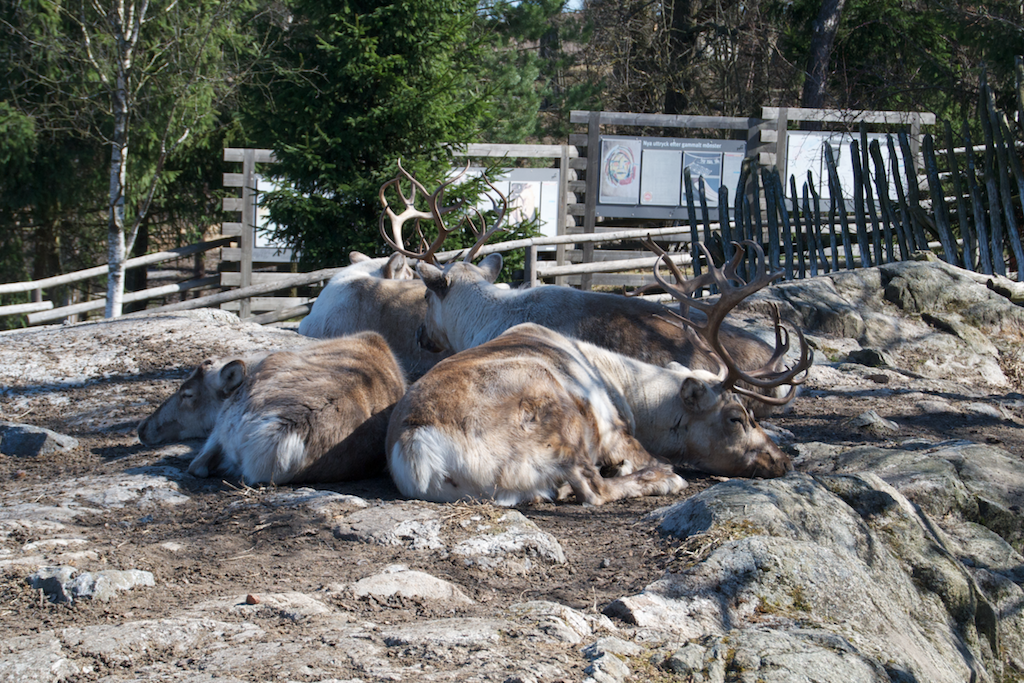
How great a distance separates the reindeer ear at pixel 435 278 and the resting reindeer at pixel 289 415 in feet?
5.16

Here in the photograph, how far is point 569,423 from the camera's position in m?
4.43

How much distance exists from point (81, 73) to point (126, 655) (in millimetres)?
12771

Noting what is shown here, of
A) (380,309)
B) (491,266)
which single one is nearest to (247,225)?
(380,309)

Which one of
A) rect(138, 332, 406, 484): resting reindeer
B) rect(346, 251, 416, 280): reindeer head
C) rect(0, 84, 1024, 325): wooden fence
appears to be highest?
rect(0, 84, 1024, 325): wooden fence

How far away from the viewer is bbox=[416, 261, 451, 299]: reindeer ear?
6859mm

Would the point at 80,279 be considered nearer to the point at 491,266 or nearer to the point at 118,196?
the point at 118,196

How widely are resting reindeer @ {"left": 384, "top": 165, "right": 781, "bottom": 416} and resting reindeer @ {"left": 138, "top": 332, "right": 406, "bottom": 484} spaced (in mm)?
1464

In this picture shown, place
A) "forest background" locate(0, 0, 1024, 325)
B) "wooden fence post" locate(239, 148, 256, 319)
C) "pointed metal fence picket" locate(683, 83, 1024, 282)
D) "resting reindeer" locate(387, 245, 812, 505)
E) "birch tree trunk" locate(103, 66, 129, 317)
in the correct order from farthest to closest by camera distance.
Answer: "wooden fence post" locate(239, 148, 256, 319), "forest background" locate(0, 0, 1024, 325), "birch tree trunk" locate(103, 66, 129, 317), "pointed metal fence picket" locate(683, 83, 1024, 282), "resting reindeer" locate(387, 245, 812, 505)

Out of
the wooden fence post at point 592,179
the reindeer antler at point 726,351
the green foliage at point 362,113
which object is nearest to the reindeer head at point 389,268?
the green foliage at point 362,113

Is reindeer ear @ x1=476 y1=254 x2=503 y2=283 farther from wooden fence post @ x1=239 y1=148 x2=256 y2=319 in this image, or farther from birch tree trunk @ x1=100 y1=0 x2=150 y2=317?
wooden fence post @ x1=239 y1=148 x2=256 y2=319

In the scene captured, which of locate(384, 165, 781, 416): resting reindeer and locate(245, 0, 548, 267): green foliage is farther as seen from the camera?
locate(245, 0, 548, 267): green foliage

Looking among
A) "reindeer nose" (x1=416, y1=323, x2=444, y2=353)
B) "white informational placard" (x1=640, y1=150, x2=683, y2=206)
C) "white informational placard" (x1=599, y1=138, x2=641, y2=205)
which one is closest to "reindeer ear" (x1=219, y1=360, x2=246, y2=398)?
"reindeer nose" (x1=416, y1=323, x2=444, y2=353)

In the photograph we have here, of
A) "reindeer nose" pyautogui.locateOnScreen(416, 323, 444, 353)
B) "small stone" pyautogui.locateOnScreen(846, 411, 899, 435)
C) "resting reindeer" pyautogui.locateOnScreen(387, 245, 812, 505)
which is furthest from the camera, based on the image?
"reindeer nose" pyautogui.locateOnScreen(416, 323, 444, 353)

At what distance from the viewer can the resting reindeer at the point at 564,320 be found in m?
6.23
